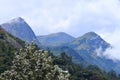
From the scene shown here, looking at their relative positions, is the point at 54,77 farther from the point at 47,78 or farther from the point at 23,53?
the point at 23,53

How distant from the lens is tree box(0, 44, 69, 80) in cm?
3062

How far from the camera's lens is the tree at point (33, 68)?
3062 centimetres

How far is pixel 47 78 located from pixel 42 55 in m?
1.88

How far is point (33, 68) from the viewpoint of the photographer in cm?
3091

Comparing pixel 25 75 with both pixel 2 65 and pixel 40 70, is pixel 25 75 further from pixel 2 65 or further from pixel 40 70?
pixel 2 65

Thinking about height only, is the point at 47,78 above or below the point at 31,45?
below

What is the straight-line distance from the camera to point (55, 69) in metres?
31.0

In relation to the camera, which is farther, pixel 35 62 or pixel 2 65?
pixel 2 65

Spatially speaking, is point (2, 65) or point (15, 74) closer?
point (15, 74)

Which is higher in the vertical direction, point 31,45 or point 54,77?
point 31,45

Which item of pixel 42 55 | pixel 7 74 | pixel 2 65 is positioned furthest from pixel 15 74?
pixel 2 65

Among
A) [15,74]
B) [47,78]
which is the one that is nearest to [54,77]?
[47,78]

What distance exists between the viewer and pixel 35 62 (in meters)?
31.1

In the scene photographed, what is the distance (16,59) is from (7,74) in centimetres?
140
